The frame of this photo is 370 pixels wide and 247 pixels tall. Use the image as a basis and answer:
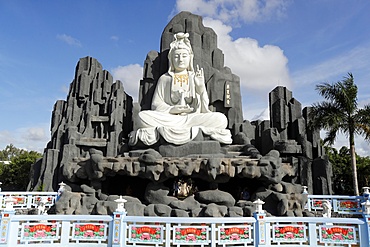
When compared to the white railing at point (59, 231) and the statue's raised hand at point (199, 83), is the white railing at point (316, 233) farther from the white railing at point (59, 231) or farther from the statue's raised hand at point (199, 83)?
the statue's raised hand at point (199, 83)

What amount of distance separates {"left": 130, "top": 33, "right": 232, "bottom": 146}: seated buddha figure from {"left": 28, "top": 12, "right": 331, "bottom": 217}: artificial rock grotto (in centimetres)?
26

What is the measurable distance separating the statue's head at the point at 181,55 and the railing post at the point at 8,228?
7850mm

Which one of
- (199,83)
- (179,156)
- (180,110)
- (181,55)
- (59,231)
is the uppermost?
(181,55)

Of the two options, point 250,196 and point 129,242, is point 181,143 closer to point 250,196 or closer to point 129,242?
point 250,196

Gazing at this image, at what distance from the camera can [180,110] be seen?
10.4 metres

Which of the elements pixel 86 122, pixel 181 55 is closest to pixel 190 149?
pixel 181 55

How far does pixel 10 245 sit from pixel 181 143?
5.47 metres

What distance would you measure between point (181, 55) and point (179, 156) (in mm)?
4066

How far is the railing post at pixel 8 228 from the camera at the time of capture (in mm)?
4500

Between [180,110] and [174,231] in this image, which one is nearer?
[174,231]

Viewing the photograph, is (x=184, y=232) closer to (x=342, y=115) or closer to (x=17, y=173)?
(x=342, y=115)

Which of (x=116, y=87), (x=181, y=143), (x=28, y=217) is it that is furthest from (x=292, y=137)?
(x=28, y=217)

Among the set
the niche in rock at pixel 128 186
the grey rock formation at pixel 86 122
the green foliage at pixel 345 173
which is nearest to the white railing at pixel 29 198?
the grey rock formation at pixel 86 122

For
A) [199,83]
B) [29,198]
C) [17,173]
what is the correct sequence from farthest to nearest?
[17,173] < [199,83] < [29,198]
